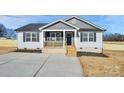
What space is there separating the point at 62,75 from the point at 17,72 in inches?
75.6

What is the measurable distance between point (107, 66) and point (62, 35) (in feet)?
25.1

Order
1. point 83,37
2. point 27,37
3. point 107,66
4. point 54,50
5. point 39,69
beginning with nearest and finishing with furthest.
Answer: point 39,69 < point 107,66 < point 54,50 < point 83,37 < point 27,37

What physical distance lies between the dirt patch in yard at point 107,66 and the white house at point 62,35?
3.02 m

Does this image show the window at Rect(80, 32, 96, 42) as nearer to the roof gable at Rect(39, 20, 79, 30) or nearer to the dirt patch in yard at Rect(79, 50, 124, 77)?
the roof gable at Rect(39, 20, 79, 30)

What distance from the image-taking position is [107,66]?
1599cm

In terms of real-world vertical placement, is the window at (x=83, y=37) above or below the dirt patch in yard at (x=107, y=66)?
above

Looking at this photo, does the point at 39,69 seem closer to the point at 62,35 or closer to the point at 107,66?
the point at 107,66

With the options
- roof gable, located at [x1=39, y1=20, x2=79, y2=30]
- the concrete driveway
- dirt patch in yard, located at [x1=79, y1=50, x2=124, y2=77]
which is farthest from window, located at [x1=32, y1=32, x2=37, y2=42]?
the concrete driveway

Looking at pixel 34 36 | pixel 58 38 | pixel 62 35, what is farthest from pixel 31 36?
pixel 62 35

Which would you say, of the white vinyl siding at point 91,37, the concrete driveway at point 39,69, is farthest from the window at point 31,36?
the concrete driveway at point 39,69

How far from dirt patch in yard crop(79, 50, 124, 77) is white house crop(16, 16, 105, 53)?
3022 mm

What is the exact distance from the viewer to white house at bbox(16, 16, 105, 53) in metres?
21.8

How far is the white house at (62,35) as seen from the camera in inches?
858

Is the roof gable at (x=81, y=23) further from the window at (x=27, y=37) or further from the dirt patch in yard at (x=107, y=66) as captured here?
the window at (x=27, y=37)
